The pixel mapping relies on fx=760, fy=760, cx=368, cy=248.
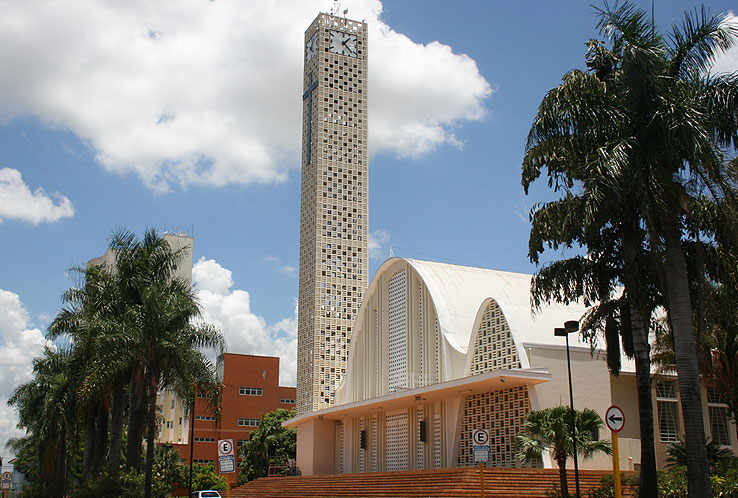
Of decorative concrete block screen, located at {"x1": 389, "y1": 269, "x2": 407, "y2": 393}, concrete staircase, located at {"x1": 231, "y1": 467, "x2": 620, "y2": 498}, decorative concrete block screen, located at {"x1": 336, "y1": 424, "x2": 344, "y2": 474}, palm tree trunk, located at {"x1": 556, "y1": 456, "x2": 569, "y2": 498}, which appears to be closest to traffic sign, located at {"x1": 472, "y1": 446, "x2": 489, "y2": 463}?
palm tree trunk, located at {"x1": 556, "y1": 456, "x2": 569, "y2": 498}

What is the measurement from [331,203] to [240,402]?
2396 centimetres

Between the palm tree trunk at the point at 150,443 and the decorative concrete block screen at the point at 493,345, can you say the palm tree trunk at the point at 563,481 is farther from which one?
the palm tree trunk at the point at 150,443

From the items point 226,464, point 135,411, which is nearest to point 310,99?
point 135,411

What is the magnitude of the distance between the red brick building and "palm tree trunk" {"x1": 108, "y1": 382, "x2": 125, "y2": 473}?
41.9m

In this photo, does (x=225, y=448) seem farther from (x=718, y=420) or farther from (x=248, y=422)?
(x=248, y=422)

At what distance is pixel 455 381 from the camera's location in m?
32.1

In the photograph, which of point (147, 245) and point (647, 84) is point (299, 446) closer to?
point (147, 245)

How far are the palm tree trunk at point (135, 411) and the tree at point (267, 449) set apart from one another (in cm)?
2881

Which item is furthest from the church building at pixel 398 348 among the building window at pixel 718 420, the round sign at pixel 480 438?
the round sign at pixel 480 438

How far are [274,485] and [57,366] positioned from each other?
43.7ft

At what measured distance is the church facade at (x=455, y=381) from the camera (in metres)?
31.5

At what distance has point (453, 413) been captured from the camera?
3519 cm

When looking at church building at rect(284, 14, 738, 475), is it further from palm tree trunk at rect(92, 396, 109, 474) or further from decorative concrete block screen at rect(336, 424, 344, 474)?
palm tree trunk at rect(92, 396, 109, 474)

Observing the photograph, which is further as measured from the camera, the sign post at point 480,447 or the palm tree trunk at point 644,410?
the palm tree trunk at point 644,410
